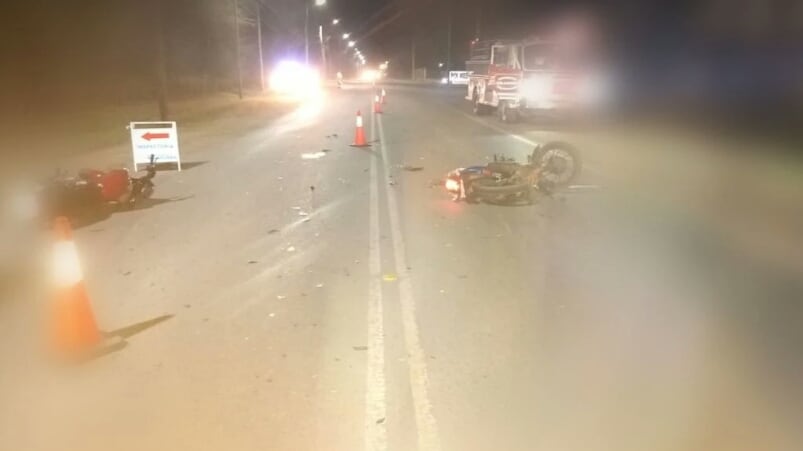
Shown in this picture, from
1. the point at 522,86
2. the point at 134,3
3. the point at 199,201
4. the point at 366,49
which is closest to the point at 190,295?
the point at 199,201

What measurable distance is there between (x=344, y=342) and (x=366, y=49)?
16532 cm

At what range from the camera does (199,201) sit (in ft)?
38.6

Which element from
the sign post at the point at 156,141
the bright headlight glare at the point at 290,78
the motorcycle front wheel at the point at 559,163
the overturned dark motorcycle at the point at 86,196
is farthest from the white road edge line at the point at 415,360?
the bright headlight glare at the point at 290,78

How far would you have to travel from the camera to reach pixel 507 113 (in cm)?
2572

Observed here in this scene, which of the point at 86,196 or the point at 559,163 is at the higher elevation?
the point at 559,163

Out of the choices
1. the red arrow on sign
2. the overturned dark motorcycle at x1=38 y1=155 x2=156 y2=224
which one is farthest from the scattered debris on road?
the overturned dark motorcycle at x1=38 y1=155 x2=156 y2=224

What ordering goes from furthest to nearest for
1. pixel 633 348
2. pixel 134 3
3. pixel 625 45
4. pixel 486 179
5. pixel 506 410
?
pixel 134 3
pixel 625 45
pixel 486 179
pixel 633 348
pixel 506 410

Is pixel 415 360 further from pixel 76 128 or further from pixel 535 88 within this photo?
pixel 76 128

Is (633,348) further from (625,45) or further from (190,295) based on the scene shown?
(625,45)

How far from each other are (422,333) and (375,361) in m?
0.66

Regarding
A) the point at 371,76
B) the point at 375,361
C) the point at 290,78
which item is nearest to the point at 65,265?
the point at 375,361

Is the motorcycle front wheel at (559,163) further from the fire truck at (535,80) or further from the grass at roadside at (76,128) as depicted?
the fire truck at (535,80)

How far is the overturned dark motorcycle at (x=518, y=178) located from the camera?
11.2 metres

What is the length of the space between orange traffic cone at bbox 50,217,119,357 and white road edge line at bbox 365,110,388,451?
2.08 meters
